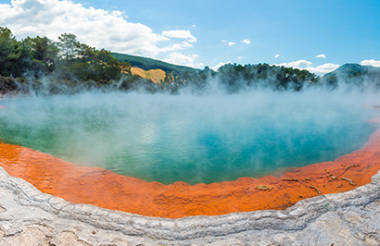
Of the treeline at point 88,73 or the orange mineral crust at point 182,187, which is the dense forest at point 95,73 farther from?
the orange mineral crust at point 182,187

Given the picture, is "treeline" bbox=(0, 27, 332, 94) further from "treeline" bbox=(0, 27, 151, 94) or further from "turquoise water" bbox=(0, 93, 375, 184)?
"turquoise water" bbox=(0, 93, 375, 184)

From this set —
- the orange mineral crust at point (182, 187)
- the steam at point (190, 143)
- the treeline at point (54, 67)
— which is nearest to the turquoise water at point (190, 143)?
the steam at point (190, 143)

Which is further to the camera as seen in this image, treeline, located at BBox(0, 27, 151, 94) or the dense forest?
the dense forest

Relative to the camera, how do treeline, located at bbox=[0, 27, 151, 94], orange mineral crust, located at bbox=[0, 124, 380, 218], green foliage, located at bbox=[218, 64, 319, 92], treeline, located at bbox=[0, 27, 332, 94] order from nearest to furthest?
1. orange mineral crust, located at bbox=[0, 124, 380, 218]
2. treeline, located at bbox=[0, 27, 151, 94]
3. treeline, located at bbox=[0, 27, 332, 94]
4. green foliage, located at bbox=[218, 64, 319, 92]

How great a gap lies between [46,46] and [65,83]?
9.32 meters

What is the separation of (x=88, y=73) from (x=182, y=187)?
30.8 metres

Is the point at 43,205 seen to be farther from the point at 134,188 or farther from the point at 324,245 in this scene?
the point at 324,245

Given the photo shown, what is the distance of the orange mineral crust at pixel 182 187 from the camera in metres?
3.52

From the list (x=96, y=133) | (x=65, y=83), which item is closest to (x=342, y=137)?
(x=96, y=133)

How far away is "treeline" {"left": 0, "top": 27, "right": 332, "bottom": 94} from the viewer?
23.1 m

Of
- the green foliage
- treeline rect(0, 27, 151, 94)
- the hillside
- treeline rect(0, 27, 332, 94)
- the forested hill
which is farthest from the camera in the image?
the hillside

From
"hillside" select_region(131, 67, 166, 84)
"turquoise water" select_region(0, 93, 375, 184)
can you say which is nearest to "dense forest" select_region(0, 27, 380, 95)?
"turquoise water" select_region(0, 93, 375, 184)

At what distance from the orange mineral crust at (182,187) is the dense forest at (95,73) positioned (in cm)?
2018

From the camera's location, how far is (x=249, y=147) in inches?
278
